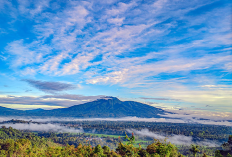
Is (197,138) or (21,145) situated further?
(197,138)

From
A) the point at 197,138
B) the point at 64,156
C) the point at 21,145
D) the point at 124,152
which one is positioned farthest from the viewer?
the point at 197,138

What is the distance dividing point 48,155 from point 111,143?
148407 mm

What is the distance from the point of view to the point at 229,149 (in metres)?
45.1

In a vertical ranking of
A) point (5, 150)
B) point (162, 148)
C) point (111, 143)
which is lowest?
point (111, 143)

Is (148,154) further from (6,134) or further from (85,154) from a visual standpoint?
(6,134)

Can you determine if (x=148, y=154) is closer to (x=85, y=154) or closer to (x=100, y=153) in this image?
(x=100, y=153)

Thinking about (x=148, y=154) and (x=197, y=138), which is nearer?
(x=148, y=154)

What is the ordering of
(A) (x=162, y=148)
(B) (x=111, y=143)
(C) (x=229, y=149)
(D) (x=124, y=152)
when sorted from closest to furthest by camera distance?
1. (A) (x=162, y=148)
2. (D) (x=124, y=152)
3. (C) (x=229, y=149)
4. (B) (x=111, y=143)

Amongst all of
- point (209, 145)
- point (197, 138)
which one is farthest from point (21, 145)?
point (197, 138)

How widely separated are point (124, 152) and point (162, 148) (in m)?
10.5

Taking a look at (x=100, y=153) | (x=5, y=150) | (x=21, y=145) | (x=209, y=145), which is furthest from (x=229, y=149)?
(x=209, y=145)

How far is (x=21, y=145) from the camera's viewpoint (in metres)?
50.9

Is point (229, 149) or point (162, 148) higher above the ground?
point (162, 148)

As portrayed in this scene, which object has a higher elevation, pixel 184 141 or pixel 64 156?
pixel 64 156
